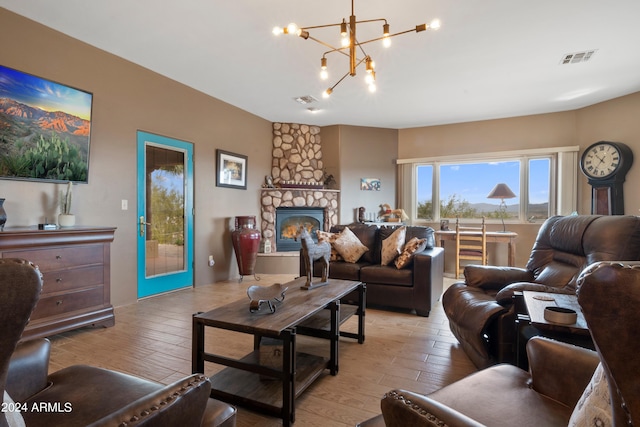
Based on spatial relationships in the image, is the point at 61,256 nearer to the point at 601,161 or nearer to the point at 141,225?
the point at 141,225

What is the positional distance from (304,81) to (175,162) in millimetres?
2018

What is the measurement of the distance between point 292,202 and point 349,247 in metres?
2.38

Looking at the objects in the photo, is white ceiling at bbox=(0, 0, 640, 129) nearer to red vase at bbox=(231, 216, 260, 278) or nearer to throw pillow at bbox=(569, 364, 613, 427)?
red vase at bbox=(231, 216, 260, 278)

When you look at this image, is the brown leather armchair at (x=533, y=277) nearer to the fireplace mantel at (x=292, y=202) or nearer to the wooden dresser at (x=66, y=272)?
the wooden dresser at (x=66, y=272)

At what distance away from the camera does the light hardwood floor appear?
1.83 m

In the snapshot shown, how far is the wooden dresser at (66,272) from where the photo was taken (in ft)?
8.12

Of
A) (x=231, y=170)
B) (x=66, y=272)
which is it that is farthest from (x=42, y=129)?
(x=231, y=170)

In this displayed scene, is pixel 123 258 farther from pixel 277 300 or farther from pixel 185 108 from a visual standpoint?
pixel 277 300

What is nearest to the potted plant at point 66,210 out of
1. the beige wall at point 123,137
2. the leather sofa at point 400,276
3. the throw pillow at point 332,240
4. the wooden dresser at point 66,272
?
the beige wall at point 123,137

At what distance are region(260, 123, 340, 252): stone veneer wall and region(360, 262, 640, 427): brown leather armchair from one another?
486 centimetres

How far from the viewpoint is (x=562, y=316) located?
56.9 inches

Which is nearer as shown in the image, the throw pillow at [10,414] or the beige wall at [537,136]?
the throw pillow at [10,414]

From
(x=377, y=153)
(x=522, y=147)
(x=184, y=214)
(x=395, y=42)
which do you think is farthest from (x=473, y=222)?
(x=184, y=214)

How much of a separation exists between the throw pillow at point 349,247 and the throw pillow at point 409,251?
0.50 meters
